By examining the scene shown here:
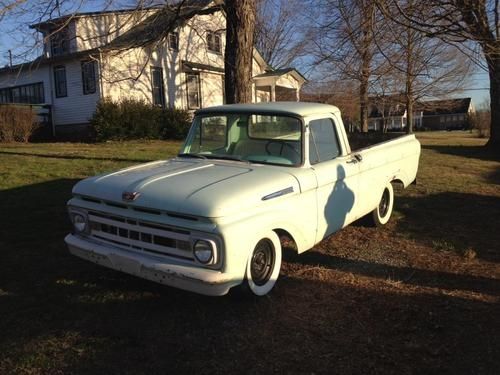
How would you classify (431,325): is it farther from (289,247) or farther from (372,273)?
(289,247)

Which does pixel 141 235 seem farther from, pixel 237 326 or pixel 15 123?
pixel 15 123

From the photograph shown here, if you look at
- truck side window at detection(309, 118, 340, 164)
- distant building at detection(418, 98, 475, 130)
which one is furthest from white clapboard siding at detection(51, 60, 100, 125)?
distant building at detection(418, 98, 475, 130)

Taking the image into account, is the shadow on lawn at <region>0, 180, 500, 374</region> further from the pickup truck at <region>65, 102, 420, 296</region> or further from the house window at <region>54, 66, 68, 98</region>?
the house window at <region>54, 66, 68, 98</region>

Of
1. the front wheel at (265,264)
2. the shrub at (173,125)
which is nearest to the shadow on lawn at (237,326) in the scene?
the front wheel at (265,264)

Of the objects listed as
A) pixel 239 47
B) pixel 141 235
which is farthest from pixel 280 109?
pixel 239 47

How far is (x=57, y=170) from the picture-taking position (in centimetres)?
1057

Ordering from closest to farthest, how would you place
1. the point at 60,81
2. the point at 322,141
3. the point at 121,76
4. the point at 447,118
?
the point at 322,141
the point at 121,76
the point at 60,81
the point at 447,118

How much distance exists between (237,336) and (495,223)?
4950 millimetres

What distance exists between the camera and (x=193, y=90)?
87.5 feet

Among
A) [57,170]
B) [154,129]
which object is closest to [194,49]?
[154,129]

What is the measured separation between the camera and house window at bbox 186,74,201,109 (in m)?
26.3

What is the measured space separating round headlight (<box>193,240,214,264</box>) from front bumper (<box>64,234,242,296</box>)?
8 cm

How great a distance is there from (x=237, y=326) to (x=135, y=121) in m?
18.9

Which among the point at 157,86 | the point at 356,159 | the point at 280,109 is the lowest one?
the point at 356,159
